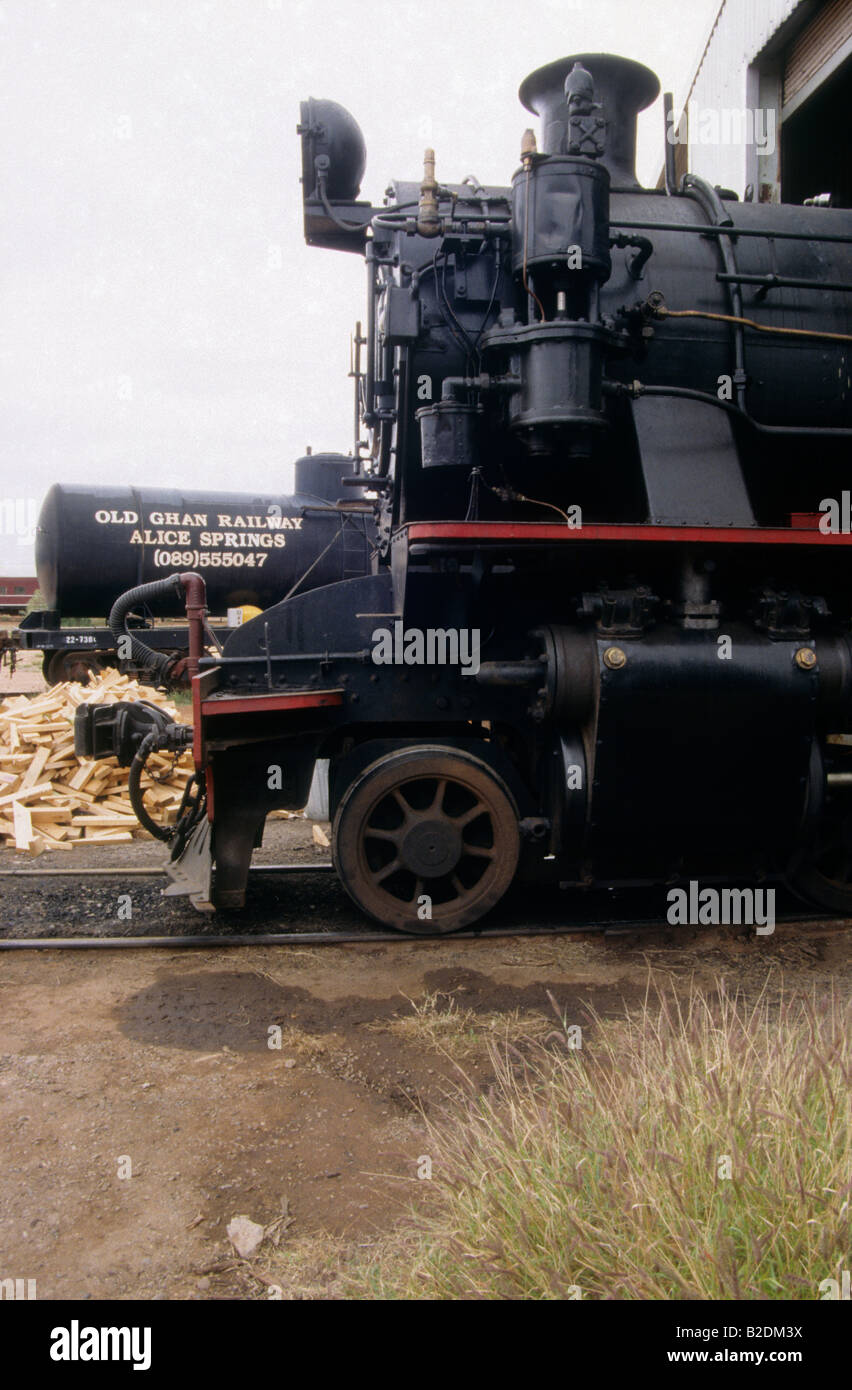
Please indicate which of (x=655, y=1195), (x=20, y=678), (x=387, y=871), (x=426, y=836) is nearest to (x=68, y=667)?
(x=387, y=871)

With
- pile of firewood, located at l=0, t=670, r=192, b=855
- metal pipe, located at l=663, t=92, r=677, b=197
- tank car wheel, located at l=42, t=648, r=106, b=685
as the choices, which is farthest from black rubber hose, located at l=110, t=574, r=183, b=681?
tank car wheel, located at l=42, t=648, r=106, b=685

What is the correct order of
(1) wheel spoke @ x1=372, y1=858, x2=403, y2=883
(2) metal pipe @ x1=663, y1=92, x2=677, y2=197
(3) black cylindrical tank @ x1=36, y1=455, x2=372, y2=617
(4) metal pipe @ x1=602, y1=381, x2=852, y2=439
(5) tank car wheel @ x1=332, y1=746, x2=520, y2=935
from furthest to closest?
1. (3) black cylindrical tank @ x1=36, y1=455, x2=372, y2=617
2. (2) metal pipe @ x1=663, y1=92, x2=677, y2=197
3. (1) wheel spoke @ x1=372, y1=858, x2=403, y2=883
4. (5) tank car wheel @ x1=332, y1=746, x2=520, y2=935
5. (4) metal pipe @ x1=602, y1=381, x2=852, y2=439

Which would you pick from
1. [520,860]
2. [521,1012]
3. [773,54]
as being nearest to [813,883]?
[520,860]

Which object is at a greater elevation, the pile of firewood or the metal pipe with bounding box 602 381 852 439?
the metal pipe with bounding box 602 381 852 439

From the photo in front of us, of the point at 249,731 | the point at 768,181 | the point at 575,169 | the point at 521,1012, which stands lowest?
the point at 521,1012

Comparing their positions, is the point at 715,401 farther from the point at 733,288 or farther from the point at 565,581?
the point at 565,581

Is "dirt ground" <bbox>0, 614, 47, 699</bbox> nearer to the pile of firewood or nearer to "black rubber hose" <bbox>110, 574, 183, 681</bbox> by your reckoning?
the pile of firewood

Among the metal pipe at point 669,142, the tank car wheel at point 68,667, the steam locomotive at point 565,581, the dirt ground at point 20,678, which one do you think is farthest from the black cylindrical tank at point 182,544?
the steam locomotive at point 565,581

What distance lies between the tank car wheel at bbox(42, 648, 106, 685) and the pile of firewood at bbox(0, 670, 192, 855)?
12.2 ft

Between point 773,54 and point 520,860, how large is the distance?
8.43m

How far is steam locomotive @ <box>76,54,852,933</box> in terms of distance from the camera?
4867 millimetres

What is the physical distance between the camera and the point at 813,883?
5.66 metres

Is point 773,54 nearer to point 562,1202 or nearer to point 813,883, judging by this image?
point 813,883

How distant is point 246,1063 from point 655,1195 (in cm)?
209
